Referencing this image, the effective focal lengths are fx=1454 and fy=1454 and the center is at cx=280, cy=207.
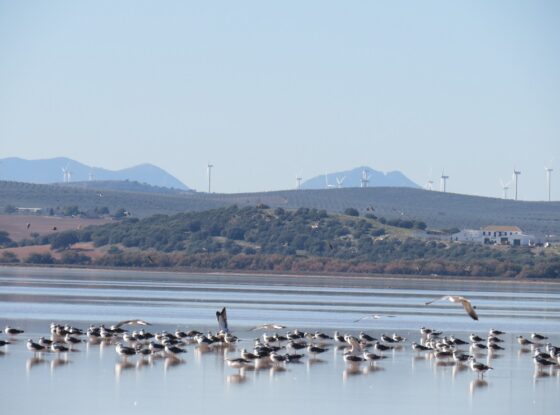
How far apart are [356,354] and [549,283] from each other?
2405 inches

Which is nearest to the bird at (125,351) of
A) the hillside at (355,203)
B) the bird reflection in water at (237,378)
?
the bird reflection in water at (237,378)

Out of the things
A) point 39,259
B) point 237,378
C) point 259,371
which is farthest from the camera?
point 39,259

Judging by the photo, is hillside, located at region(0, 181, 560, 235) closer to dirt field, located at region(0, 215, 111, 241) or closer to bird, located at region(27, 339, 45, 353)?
dirt field, located at region(0, 215, 111, 241)

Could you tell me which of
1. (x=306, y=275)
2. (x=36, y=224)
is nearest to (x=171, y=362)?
(x=306, y=275)

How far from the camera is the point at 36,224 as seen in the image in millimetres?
115438

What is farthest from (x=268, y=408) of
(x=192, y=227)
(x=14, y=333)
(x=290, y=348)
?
(x=192, y=227)

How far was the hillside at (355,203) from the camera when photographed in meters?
153

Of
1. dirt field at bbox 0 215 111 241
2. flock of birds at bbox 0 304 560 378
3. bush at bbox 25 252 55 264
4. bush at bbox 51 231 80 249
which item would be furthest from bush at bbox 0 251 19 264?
flock of birds at bbox 0 304 560 378

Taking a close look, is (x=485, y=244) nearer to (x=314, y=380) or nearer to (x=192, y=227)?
(x=192, y=227)

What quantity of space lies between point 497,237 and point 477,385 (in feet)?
327

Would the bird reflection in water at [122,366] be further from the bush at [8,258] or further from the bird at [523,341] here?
the bush at [8,258]

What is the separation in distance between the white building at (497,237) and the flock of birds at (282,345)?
84.8m

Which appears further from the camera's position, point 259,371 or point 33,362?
point 33,362

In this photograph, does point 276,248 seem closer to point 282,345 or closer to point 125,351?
point 282,345
